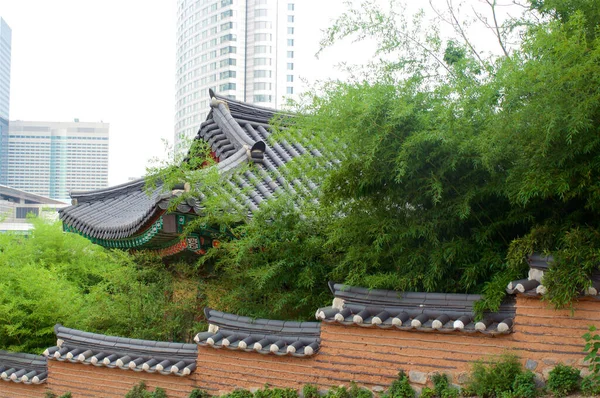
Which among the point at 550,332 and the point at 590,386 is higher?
the point at 550,332

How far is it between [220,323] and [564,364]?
10.5 feet

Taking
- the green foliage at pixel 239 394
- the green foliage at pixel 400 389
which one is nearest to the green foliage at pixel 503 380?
the green foliage at pixel 400 389

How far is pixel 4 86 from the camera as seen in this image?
59844mm

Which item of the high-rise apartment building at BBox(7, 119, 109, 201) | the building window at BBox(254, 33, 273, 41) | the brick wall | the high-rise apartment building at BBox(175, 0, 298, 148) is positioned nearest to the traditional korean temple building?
the brick wall

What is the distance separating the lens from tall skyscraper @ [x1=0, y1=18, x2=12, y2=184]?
195 feet

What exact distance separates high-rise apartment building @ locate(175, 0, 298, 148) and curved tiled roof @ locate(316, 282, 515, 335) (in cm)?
3696

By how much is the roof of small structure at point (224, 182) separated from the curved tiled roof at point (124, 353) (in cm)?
127

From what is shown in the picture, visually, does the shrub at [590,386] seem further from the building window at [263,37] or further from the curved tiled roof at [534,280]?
the building window at [263,37]

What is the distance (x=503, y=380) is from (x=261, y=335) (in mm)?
2327

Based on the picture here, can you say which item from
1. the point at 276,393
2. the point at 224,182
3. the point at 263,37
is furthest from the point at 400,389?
the point at 263,37

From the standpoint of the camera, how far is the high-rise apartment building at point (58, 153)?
2464 inches

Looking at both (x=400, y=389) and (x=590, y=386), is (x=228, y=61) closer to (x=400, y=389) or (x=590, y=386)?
(x=400, y=389)

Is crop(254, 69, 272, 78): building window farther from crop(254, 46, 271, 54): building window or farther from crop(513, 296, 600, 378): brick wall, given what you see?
crop(513, 296, 600, 378): brick wall

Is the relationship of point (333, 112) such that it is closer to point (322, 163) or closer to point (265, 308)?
point (322, 163)
